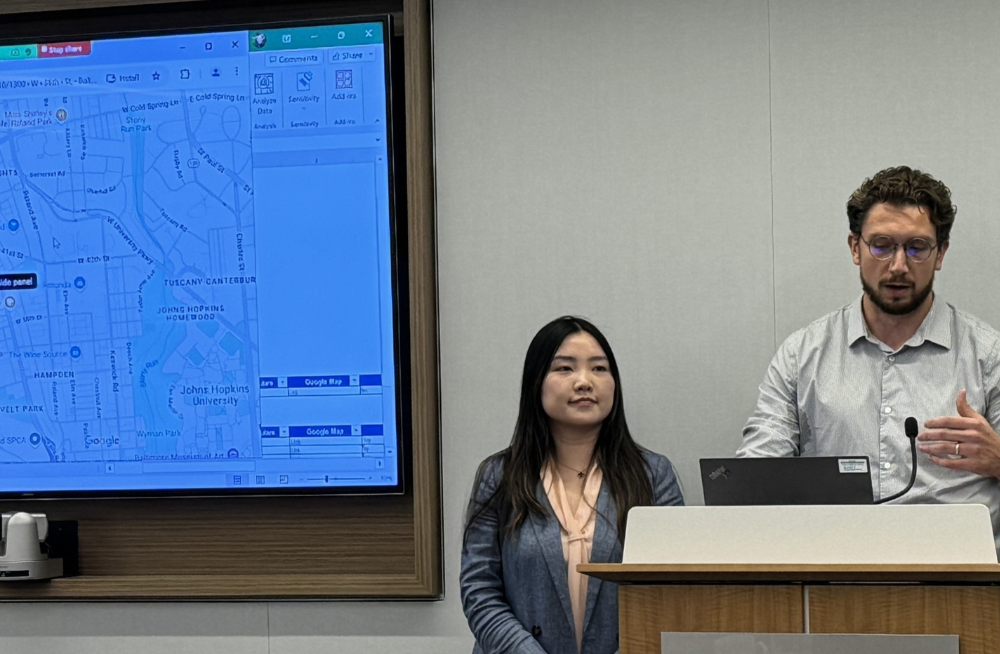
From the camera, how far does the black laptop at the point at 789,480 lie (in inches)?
85.7

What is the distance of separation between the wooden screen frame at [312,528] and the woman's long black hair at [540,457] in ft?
2.08

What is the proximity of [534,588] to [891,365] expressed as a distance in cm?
104

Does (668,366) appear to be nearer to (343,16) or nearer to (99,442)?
(343,16)

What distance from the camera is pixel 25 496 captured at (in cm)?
357

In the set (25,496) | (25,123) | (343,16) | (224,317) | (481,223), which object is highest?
(343,16)

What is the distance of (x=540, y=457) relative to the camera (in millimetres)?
2826

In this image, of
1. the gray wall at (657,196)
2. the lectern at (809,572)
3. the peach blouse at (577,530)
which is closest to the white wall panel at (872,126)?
the gray wall at (657,196)

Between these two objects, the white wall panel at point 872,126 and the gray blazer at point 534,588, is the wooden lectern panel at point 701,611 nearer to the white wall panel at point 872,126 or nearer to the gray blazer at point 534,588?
the gray blazer at point 534,588

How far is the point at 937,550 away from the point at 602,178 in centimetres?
167

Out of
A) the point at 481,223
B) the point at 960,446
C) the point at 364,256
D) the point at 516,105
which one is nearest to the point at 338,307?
the point at 364,256

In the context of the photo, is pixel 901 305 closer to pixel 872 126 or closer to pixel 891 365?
pixel 891 365

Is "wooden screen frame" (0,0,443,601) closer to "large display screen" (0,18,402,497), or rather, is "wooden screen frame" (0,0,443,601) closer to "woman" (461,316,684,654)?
"large display screen" (0,18,402,497)

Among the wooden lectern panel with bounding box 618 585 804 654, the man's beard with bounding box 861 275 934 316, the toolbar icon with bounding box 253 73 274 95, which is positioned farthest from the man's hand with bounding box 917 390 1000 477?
the toolbar icon with bounding box 253 73 274 95

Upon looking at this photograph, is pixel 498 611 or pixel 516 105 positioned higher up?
pixel 516 105
